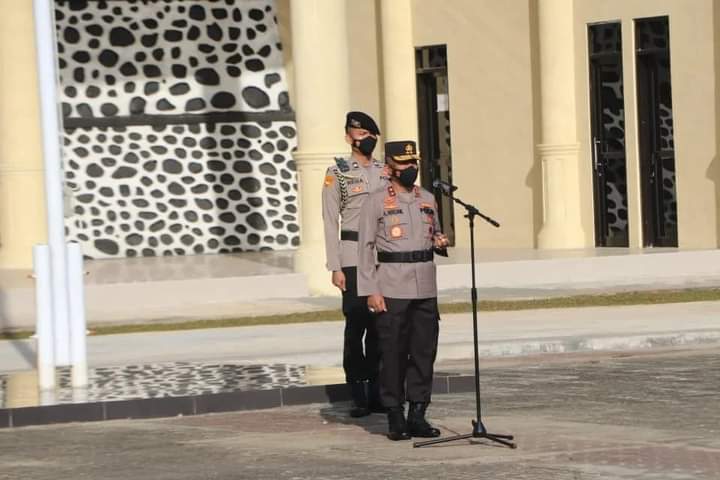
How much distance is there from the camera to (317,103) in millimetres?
21703

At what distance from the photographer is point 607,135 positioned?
1043 inches

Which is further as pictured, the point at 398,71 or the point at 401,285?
the point at 398,71

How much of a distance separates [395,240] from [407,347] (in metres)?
0.64

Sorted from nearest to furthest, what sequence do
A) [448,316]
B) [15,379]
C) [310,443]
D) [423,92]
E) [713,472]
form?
[713,472], [310,443], [15,379], [448,316], [423,92]

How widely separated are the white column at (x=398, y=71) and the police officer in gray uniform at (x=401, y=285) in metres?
17.1

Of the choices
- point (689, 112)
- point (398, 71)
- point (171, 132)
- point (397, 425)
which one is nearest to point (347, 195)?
point (397, 425)

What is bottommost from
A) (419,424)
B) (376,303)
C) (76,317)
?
(419,424)

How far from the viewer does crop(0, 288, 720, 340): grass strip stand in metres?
19.0

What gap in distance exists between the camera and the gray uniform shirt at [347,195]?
38.6ft

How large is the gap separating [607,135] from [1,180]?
28.4 feet

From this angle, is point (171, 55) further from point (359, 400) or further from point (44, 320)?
point (359, 400)

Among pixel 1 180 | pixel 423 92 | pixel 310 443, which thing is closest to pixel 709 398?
pixel 310 443

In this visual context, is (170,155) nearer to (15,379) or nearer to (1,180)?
(1,180)

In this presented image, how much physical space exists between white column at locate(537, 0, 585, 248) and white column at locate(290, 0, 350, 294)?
5.28m
